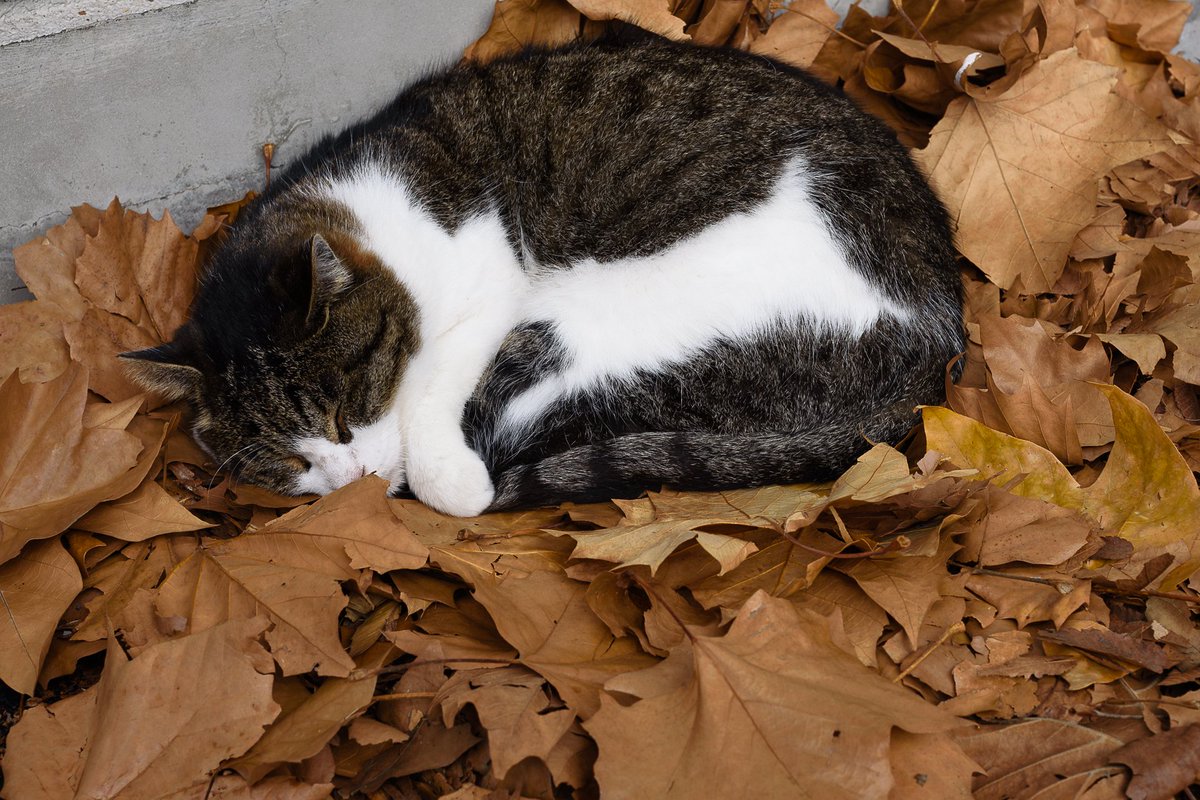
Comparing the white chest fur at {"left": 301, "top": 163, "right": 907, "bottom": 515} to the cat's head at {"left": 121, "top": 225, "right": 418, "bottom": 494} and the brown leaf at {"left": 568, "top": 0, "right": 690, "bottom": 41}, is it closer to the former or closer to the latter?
the cat's head at {"left": 121, "top": 225, "right": 418, "bottom": 494}

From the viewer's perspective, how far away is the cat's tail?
1.85m

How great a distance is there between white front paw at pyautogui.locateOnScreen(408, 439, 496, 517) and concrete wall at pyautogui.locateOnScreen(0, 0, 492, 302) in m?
0.90

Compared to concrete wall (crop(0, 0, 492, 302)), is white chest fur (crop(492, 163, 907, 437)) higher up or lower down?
lower down

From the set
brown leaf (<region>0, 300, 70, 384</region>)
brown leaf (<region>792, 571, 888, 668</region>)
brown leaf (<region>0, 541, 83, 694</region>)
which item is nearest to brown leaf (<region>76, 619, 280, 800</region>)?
brown leaf (<region>0, 541, 83, 694</region>)

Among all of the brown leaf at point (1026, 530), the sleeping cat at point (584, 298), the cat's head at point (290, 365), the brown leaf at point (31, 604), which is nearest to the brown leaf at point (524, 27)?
the sleeping cat at point (584, 298)

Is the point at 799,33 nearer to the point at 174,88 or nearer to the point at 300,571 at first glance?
the point at 174,88

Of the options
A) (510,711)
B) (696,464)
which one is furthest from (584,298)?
(510,711)

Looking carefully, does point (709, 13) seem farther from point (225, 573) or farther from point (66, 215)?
point (225, 573)

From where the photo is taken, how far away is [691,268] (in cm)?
195

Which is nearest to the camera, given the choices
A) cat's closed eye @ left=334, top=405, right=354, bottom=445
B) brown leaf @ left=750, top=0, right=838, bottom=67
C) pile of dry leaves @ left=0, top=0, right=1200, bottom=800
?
pile of dry leaves @ left=0, top=0, right=1200, bottom=800

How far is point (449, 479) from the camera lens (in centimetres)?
192

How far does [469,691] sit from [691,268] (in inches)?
39.5

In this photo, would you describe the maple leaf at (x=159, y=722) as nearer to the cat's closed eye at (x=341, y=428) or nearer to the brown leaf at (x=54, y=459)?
the brown leaf at (x=54, y=459)

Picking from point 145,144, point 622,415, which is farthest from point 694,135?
point 145,144
